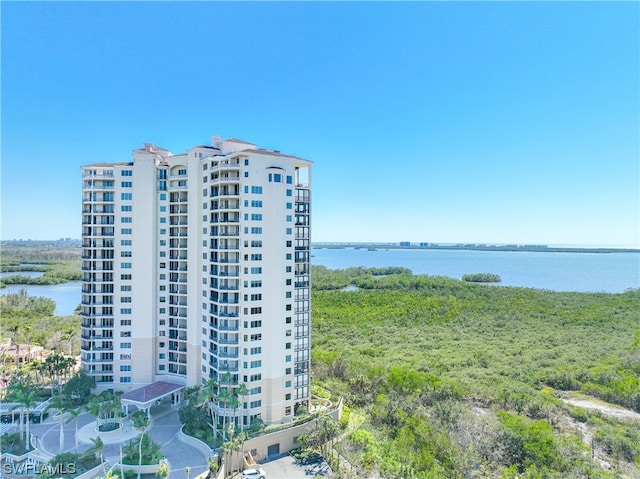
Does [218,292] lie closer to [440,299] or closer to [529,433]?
[529,433]

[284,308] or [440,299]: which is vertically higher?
[284,308]

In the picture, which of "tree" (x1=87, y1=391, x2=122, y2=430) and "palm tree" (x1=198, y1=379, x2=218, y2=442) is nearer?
"tree" (x1=87, y1=391, x2=122, y2=430)

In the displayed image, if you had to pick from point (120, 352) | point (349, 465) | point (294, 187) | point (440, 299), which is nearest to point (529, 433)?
point (349, 465)

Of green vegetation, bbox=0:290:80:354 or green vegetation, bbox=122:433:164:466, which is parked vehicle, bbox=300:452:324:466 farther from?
green vegetation, bbox=0:290:80:354

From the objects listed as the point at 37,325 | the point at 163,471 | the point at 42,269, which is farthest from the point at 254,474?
the point at 42,269

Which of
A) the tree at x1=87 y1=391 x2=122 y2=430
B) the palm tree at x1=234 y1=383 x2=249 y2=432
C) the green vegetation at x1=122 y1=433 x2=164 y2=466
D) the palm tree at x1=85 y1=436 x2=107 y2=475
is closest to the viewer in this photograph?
the palm tree at x1=85 y1=436 x2=107 y2=475

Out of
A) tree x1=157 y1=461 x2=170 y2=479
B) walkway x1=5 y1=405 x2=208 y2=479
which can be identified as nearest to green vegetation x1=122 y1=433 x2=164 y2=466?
walkway x1=5 y1=405 x2=208 y2=479
